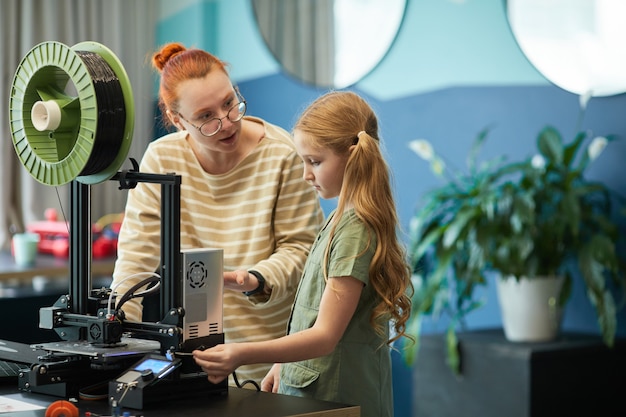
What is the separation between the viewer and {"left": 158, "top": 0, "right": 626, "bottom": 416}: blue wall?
3.48m

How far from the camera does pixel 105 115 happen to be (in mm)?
1551

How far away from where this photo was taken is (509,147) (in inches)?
145

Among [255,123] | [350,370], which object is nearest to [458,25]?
[255,123]

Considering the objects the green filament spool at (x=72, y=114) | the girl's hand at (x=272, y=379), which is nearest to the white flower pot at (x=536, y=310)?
the girl's hand at (x=272, y=379)

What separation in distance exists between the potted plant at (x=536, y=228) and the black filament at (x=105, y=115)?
6.18ft

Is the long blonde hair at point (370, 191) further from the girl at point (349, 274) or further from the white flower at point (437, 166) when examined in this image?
the white flower at point (437, 166)

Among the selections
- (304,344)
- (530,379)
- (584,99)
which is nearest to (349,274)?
(304,344)

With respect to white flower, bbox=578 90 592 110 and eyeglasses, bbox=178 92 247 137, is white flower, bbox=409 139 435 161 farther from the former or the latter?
eyeglasses, bbox=178 92 247 137

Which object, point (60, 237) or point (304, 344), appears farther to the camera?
point (60, 237)

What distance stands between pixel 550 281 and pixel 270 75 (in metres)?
1.82

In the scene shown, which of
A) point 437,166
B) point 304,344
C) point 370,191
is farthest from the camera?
point 437,166

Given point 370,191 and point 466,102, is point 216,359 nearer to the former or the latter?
point 370,191

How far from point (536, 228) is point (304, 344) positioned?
70.8 inches

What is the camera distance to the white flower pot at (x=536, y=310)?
10.9ft
